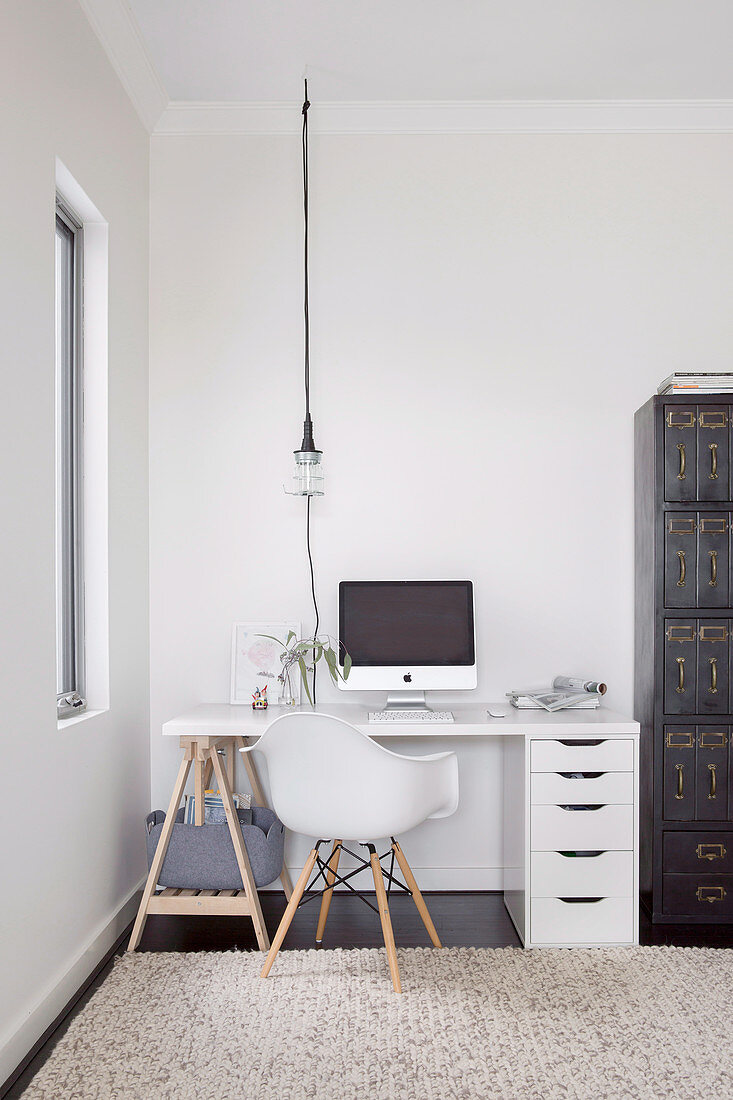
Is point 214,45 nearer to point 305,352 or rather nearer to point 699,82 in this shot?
point 305,352

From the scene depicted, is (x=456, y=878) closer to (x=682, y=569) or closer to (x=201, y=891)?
(x=201, y=891)

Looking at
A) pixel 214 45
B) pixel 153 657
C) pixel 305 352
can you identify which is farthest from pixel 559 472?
pixel 214 45

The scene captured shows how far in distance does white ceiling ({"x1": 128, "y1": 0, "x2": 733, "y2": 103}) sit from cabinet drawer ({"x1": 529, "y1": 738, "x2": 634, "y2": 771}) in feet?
7.84

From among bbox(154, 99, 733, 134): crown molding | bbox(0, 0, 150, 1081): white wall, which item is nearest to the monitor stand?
bbox(0, 0, 150, 1081): white wall

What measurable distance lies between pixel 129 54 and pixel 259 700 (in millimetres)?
2305

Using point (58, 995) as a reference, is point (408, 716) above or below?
above

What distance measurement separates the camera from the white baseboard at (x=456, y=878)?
126 inches

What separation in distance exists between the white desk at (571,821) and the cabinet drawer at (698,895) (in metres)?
0.25

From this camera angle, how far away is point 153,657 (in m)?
3.25

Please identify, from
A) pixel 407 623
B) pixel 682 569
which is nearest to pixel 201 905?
pixel 407 623

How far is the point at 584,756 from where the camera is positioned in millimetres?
2738

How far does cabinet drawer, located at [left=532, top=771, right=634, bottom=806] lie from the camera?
273 centimetres

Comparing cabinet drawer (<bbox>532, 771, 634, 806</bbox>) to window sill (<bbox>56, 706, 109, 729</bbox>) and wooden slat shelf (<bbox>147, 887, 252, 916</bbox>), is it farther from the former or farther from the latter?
window sill (<bbox>56, 706, 109, 729</bbox>)

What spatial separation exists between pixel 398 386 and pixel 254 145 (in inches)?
44.0
